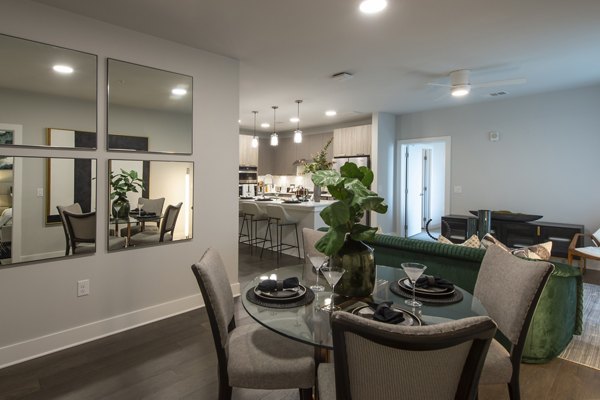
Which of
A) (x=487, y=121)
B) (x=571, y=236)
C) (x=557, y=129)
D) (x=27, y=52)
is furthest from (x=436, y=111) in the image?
(x=27, y=52)

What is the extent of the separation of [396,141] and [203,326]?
521cm

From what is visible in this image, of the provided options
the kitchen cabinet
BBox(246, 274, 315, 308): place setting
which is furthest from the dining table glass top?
the kitchen cabinet

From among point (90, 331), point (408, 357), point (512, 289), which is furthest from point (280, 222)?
point (408, 357)

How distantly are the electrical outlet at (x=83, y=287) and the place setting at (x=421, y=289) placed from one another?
2343mm

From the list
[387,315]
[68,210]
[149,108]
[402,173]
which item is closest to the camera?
[387,315]

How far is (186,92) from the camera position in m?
3.12

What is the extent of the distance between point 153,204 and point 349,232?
Answer: 81.4 inches

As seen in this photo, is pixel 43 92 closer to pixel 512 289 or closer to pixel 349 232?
pixel 349 232

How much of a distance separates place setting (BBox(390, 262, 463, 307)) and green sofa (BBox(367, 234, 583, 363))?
1.83 feet

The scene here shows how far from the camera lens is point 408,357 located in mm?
925

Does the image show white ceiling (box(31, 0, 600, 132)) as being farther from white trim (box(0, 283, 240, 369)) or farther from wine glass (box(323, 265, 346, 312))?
white trim (box(0, 283, 240, 369))

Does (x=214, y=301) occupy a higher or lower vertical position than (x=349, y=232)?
lower

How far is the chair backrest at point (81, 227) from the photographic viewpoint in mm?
2539

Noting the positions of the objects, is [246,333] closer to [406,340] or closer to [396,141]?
[406,340]
